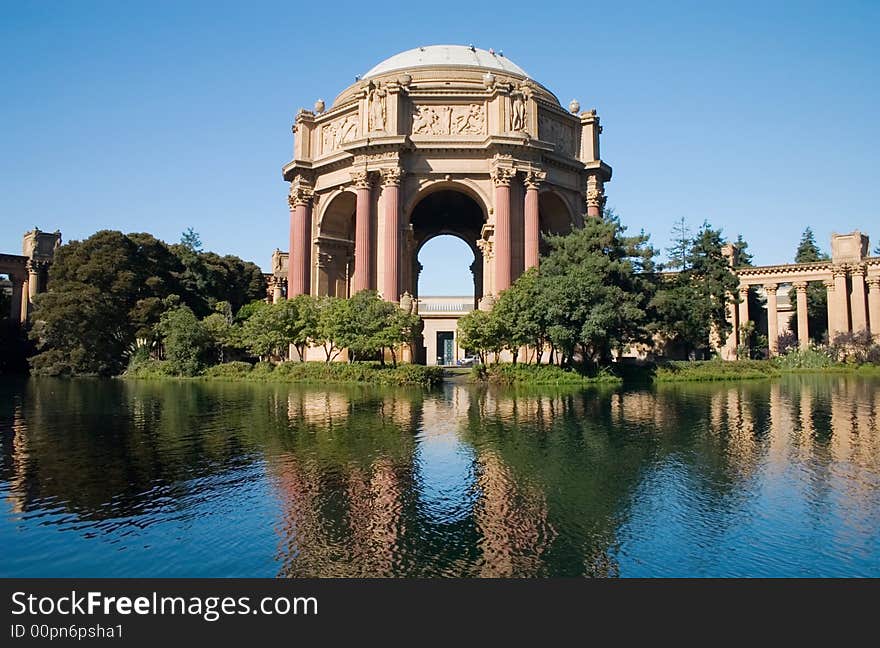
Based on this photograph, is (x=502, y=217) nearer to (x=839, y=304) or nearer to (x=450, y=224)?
(x=450, y=224)

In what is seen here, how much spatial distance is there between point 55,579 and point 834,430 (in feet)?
49.5

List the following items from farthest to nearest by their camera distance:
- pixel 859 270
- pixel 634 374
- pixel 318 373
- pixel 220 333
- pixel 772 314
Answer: pixel 772 314, pixel 859 270, pixel 220 333, pixel 634 374, pixel 318 373

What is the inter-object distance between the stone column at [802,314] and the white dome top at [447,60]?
32.4 metres

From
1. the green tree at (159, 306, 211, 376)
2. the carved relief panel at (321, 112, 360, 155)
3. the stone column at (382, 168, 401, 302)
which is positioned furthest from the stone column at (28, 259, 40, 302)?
the stone column at (382, 168, 401, 302)

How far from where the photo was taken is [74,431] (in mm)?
13547

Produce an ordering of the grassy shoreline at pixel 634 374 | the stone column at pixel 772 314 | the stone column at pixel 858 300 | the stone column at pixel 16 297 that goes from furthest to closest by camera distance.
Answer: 1. the stone column at pixel 772 314
2. the stone column at pixel 16 297
3. the stone column at pixel 858 300
4. the grassy shoreline at pixel 634 374

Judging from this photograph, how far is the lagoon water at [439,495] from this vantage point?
5828 mm

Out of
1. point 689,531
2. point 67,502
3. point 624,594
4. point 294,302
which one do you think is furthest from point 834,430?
point 294,302

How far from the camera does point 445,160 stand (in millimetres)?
37594

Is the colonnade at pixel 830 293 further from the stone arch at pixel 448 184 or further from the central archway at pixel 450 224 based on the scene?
the stone arch at pixel 448 184

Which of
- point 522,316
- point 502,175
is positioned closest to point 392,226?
point 502,175

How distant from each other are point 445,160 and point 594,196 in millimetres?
11271

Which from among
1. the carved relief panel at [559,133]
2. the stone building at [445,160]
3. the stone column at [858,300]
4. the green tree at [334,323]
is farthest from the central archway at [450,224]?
the stone column at [858,300]

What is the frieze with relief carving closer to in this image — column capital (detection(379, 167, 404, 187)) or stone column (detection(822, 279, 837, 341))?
column capital (detection(379, 167, 404, 187))
